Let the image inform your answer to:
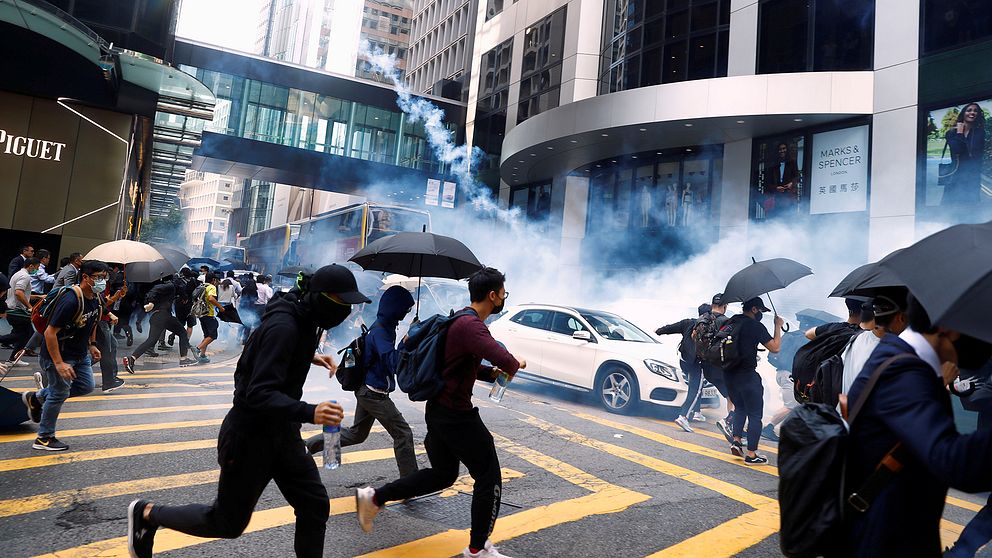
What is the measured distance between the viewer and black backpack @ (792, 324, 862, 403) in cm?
439

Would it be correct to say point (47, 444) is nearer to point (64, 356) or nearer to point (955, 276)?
point (64, 356)

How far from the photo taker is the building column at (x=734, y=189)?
17.6 meters

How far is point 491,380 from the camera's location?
4.15 meters

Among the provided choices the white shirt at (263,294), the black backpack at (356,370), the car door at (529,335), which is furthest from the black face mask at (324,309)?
the white shirt at (263,294)

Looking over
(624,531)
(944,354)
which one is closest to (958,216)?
(624,531)

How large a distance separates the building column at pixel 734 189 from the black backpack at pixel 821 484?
16.7 meters

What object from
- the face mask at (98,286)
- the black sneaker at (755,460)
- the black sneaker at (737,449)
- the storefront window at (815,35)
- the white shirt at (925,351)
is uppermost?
the storefront window at (815,35)

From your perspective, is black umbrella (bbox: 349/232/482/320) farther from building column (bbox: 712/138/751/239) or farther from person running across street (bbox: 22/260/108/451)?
building column (bbox: 712/138/751/239)

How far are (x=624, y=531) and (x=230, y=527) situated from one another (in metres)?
2.63

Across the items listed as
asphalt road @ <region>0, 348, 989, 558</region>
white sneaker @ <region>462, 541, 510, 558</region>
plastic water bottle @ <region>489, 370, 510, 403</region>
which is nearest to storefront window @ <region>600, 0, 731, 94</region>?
asphalt road @ <region>0, 348, 989, 558</region>

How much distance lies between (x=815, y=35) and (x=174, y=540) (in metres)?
17.8

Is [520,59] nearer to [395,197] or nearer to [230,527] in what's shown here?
[395,197]

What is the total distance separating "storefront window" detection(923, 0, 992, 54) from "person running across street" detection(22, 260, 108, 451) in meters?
15.9

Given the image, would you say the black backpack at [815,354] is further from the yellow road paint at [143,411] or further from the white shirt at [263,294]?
the white shirt at [263,294]
